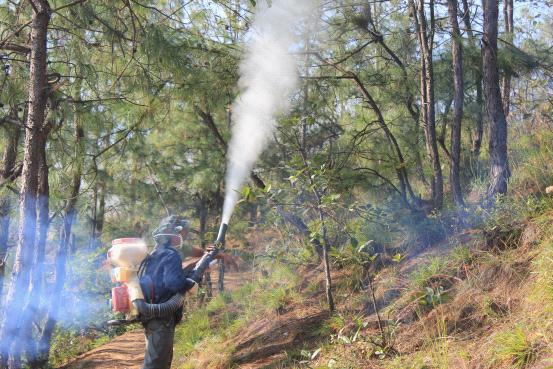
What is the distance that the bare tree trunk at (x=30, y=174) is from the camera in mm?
5449

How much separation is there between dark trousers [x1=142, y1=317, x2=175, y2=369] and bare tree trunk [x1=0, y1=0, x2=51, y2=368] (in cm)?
183

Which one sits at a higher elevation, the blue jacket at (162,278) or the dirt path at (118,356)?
the blue jacket at (162,278)

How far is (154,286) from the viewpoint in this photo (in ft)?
14.7

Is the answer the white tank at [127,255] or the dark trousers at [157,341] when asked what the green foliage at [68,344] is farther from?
the white tank at [127,255]

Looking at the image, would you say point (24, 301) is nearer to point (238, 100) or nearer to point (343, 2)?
point (238, 100)

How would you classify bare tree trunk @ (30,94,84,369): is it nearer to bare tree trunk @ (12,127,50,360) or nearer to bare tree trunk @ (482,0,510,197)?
bare tree trunk @ (12,127,50,360)

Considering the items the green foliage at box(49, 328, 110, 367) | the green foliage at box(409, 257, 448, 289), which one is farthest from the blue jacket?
the green foliage at box(49, 328, 110, 367)

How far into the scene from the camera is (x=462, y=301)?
4391 mm

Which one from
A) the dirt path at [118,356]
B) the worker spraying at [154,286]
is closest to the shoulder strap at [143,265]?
the worker spraying at [154,286]

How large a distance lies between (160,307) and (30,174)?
232cm

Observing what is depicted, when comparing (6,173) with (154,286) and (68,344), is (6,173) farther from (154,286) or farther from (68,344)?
(68,344)

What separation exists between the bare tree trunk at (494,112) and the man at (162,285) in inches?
128

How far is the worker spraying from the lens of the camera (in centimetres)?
437

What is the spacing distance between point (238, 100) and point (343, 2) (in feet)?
6.37
